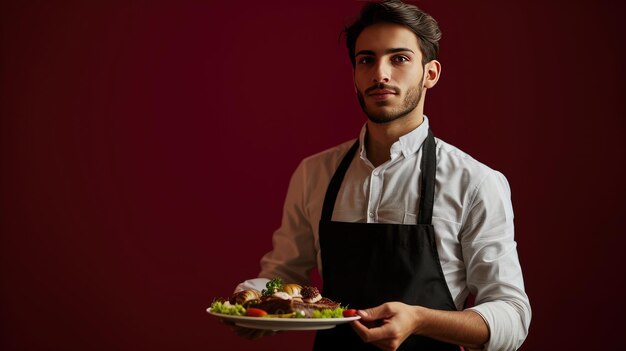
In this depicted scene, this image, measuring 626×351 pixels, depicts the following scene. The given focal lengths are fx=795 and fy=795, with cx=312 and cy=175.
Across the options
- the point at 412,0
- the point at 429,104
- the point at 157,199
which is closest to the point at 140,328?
the point at 157,199

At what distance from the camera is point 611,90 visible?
2.75 metres

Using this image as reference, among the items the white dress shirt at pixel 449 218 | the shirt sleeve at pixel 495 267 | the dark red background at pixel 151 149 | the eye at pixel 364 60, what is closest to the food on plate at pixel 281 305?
the white dress shirt at pixel 449 218

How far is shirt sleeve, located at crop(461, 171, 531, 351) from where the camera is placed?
1.85m

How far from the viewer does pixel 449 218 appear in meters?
1.99

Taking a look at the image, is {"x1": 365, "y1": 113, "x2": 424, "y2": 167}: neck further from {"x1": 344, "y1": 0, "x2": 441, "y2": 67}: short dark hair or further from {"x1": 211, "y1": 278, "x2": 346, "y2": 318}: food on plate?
{"x1": 211, "y1": 278, "x2": 346, "y2": 318}: food on plate

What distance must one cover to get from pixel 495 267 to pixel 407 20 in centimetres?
67

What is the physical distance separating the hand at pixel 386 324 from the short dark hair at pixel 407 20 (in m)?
0.74

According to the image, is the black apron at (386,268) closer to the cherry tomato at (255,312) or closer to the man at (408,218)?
the man at (408,218)

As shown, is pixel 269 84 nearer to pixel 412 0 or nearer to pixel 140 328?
pixel 412 0

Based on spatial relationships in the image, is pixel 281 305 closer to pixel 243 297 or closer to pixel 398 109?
pixel 243 297

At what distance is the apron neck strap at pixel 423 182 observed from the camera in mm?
2002

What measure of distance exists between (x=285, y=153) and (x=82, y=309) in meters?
0.99

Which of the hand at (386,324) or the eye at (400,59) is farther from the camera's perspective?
the eye at (400,59)

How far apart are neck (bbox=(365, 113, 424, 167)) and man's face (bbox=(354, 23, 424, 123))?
0.04m
